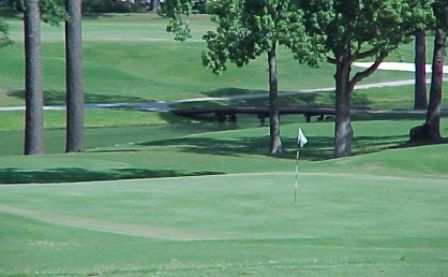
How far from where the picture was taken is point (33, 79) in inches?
1161

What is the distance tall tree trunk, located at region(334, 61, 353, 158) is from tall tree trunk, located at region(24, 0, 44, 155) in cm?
766

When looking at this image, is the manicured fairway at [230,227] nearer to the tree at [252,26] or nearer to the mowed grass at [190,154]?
the tree at [252,26]

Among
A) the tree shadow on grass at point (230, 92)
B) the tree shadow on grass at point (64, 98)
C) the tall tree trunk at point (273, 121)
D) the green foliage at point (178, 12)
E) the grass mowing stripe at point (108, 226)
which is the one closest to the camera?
the grass mowing stripe at point (108, 226)

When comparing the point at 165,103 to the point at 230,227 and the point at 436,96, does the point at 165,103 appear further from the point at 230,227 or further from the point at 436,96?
the point at 230,227

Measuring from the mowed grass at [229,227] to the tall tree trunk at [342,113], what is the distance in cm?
908

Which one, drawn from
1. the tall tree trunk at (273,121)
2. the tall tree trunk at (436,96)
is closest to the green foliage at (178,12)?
the tall tree trunk at (273,121)

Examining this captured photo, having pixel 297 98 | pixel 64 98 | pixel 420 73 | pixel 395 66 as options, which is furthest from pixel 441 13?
pixel 395 66

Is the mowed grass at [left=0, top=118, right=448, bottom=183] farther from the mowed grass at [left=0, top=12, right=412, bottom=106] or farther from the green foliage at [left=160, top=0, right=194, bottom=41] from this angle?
the mowed grass at [left=0, top=12, right=412, bottom=106]

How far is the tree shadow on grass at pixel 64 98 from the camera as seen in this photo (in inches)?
1977

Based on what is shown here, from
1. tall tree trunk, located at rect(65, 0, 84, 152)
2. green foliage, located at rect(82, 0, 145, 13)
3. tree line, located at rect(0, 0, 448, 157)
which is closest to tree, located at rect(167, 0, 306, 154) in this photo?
tree line, located at rect(0, 0, 448, 157)

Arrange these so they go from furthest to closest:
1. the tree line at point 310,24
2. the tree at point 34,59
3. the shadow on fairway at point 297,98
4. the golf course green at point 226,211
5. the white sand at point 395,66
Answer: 1. the white sand at point 395,66
2. the shadow on fairway at point 297,98
3. the tree at point 34,59
4. the tree line at point 310,24
5. the golf course green at point 226,211

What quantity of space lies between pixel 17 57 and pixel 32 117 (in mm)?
32171

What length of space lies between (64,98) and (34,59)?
22.9 meters

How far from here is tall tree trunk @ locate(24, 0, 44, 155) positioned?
95.1ft
